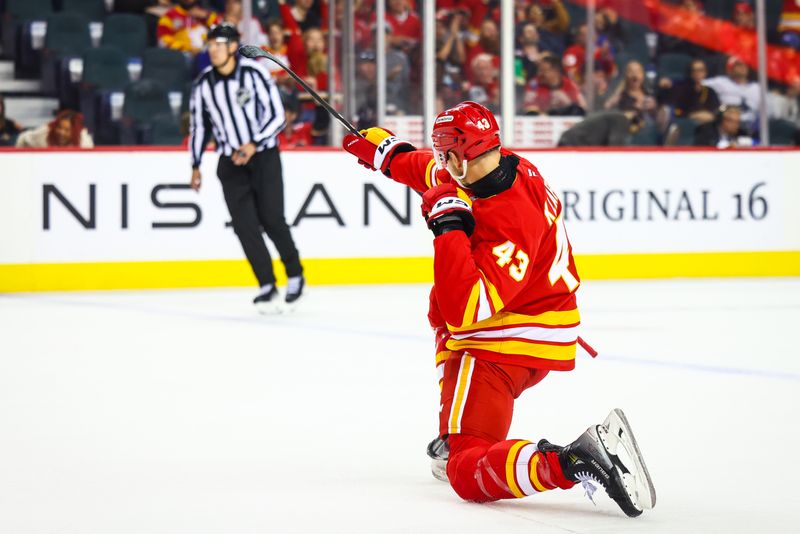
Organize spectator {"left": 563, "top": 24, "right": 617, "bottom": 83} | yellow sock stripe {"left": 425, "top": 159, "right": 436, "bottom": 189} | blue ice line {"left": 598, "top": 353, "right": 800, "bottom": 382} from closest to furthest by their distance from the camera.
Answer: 1. yellow sock stripe {"left": 425, "top": 159, "right": 436, "bottom": 189}
2. blue ice line {"left": 598, "top": 353, "right": 800, "bottom": 382}
3. spectator {"left": 563, "top": 24, "right": 617, "bottom": 83}

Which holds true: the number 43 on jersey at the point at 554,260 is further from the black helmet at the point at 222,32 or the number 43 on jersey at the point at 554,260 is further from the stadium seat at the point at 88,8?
the stadium seat at the point at 88,8

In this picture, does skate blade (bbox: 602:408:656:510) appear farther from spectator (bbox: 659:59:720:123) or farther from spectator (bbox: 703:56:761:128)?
spectator (bbox: 659:59:720:123)

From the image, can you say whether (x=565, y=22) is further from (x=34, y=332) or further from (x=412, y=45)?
(x=34, y=332)

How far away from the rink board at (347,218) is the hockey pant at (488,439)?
568 cm

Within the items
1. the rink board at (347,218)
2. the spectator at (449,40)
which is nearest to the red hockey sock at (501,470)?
the rink board at (347,218)

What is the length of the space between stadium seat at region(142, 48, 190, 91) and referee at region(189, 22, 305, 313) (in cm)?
280

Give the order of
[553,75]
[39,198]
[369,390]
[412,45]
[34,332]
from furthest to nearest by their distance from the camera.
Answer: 1. [553,75]
2. [412,45]
3. [39,198]
4. [34,332]
5. [369,390]

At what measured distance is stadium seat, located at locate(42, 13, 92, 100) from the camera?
10539 millimetres

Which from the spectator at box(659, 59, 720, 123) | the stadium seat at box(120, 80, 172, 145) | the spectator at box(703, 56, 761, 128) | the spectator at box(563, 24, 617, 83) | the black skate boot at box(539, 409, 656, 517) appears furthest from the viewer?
the spectator at box(659, 59, 720, 123)

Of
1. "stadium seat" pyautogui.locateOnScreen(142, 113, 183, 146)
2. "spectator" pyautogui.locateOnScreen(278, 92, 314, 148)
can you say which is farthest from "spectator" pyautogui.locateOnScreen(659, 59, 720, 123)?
"stadium seat" pyautogui.locateOnScreen(142, 113, 183, 146)

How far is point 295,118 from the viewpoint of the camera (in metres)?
9.99

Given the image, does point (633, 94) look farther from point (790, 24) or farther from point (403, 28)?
point (403, 28)

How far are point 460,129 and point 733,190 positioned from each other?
6.92 metres

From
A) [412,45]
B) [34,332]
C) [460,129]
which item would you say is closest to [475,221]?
[460,129]
